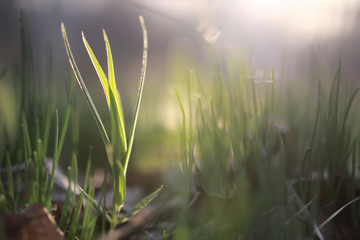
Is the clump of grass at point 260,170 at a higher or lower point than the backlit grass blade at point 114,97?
lower

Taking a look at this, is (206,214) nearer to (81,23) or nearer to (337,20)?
(337,20)

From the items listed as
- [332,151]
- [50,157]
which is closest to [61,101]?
[50,157]

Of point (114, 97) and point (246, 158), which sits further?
point (246, 158)

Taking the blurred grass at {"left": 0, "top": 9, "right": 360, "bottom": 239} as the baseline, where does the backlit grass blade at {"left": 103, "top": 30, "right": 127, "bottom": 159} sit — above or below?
above

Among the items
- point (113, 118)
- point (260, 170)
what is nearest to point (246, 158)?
point (260, 170)

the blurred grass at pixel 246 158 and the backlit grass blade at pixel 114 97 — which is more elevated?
the backlit grass blade at pixel 114 97

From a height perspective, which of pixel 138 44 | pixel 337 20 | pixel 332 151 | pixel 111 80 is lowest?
pixel 332 151

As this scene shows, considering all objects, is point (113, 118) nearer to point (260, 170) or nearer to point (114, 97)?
point (114, 97)

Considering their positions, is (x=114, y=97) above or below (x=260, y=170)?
above

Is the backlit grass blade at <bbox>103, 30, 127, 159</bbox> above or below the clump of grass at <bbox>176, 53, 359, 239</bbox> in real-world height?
above

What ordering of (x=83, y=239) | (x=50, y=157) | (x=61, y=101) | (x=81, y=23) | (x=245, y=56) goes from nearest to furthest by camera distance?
(x=83, y=239) < (x=245, y=56) < (x=50, y=157) < (x=61, y=101) < (x=81, y=23)

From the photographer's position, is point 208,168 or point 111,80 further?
point 208,168
